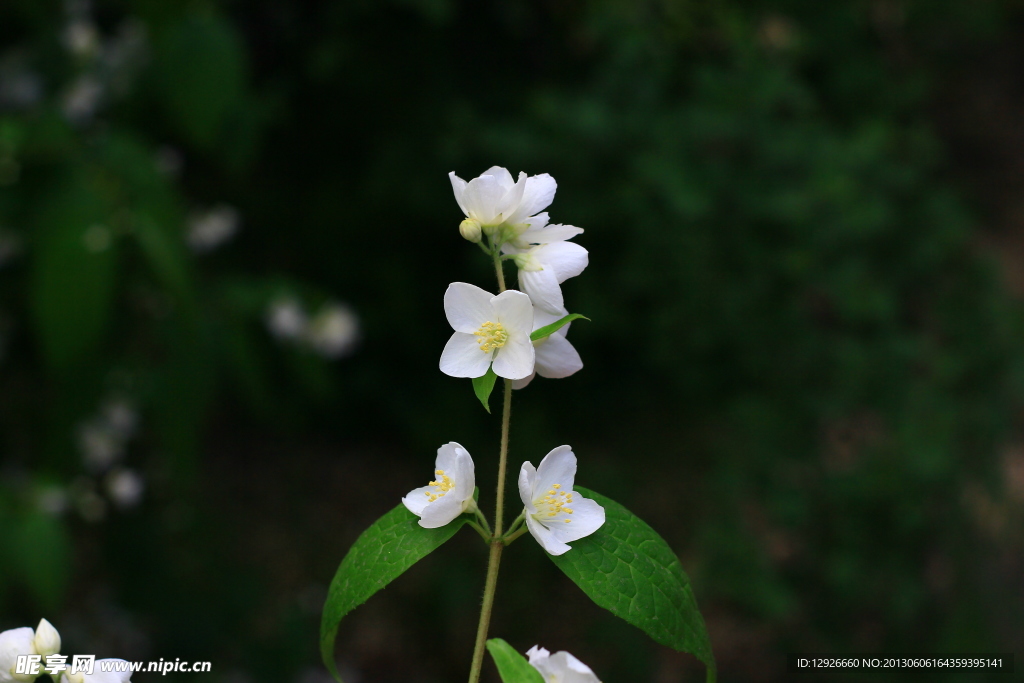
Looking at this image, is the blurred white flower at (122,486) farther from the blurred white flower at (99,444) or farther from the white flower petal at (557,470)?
the white flower petal at (557,470)

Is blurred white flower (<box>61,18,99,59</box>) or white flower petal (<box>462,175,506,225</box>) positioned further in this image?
blurred white flower (<box>61,18,99,59</box>)

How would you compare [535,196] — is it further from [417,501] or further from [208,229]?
[208,229]

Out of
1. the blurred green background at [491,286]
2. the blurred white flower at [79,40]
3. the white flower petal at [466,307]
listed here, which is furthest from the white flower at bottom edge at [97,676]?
the blurred white flower at [79,40]

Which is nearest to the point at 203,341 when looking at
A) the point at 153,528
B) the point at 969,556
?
the point at 153,528

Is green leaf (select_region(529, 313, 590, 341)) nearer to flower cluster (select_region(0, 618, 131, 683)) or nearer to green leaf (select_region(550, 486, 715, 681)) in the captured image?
green leaf (select_region(550, 486, 715, 681))

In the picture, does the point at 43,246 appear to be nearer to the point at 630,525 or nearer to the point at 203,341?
the point at 203,341

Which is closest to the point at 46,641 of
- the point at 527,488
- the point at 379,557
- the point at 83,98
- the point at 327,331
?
the point at 379,557

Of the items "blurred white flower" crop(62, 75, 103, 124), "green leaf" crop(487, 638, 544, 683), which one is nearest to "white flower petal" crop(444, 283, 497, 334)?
"green leaf" crop(487, 638, 544, 683)
